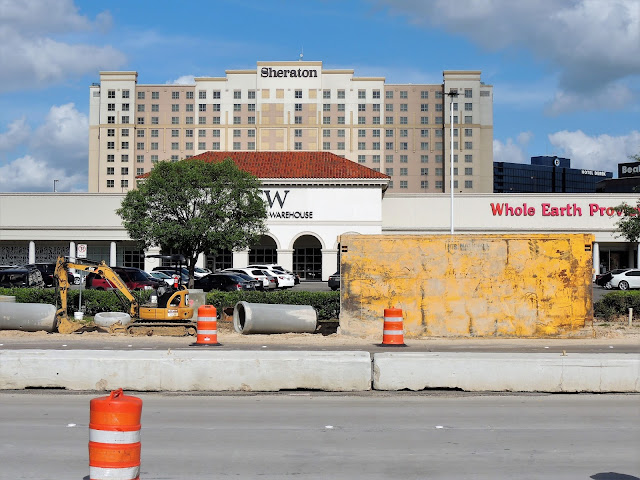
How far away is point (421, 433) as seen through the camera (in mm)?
9172

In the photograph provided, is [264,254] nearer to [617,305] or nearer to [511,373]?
[617,305]

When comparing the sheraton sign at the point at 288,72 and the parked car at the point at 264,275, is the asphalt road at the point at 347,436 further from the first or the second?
the sheraton sign at the point at 288,72

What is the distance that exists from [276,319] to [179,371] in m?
10.1

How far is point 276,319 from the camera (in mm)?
21844

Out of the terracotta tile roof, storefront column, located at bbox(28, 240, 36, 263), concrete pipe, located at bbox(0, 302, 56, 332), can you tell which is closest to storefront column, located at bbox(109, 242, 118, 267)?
storefront column, located at bbox(28, 240, 36, 263)

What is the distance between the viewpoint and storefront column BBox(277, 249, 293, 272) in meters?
58.4

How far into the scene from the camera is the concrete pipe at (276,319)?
21.5m

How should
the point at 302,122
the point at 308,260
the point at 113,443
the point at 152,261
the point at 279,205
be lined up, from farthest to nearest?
the point at 302,122, the point at 308,260, the point at 152,261, the point at 279,205, the point at 113,443

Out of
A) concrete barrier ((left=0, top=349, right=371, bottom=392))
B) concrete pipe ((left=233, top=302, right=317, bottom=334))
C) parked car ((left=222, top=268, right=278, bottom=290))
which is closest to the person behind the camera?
concrete barrier ((left=0, top=349, right=371, bottom=392))

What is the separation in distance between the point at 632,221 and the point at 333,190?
2691 cm

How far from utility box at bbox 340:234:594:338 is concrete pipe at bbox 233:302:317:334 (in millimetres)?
1551

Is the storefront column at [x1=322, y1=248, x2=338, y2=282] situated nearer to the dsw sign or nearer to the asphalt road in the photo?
the dsw sign

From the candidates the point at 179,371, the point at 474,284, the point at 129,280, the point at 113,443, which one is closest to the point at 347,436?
the point at 179,371

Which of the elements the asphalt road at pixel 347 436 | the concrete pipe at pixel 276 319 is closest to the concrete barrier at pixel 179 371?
the asphalt road at pixel 347 436
